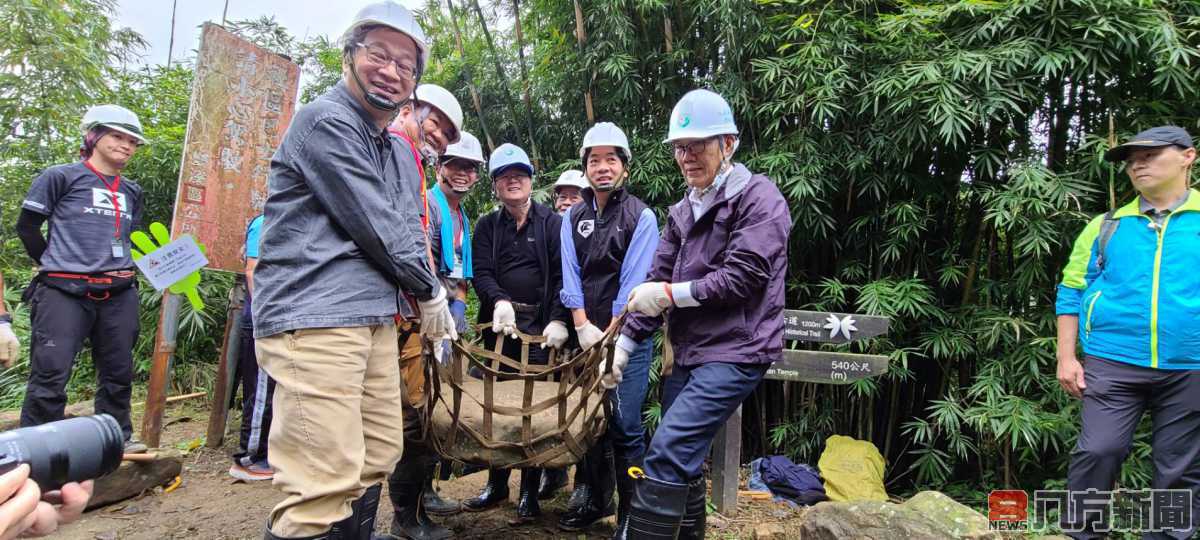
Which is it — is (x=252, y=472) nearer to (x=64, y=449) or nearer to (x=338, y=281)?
(x=338, y=281)

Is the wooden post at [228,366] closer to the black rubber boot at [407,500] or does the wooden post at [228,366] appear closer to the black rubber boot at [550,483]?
the black rubber boot at [407,500]

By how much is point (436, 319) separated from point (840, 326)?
6.81 ft

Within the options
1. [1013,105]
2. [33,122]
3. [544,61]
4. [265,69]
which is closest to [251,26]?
[33,122]

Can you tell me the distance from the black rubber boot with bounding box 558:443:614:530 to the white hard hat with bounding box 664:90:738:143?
1373mm

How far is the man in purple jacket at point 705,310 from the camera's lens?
1894 millimetres

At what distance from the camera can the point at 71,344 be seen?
9.84ft

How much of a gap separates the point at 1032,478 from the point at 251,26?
24.3ft

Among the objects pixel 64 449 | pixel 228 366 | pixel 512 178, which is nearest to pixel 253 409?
pixel 228 366

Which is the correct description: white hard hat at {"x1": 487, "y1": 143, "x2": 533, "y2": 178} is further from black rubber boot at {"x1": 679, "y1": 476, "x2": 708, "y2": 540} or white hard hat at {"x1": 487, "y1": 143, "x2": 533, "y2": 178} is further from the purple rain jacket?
black rubber boot at {"x1": 679, "y1": 476, "x2": 708, "y2": 540}

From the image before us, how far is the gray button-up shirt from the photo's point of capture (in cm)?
149

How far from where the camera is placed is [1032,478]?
3334mm

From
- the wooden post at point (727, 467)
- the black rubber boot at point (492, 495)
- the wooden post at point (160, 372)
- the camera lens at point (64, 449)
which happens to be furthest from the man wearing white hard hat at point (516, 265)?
the wooden post at point (160, 372)

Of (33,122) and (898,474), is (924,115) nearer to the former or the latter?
(898,474)

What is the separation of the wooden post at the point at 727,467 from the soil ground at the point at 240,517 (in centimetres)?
10
